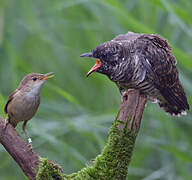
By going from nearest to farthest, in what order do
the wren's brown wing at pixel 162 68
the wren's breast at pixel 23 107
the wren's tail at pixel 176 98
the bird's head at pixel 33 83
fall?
the wren's breast at pixel 23 107, the bird's head at pixel 33 83, the wren's brown wing at pixel 162 68, the wren's tail at pixel 176 98

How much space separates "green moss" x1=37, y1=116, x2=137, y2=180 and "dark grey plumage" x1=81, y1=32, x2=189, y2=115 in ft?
1.87

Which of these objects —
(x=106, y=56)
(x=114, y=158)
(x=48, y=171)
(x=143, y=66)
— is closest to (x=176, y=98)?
(x=143, y=66)

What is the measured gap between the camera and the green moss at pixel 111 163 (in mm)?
3324

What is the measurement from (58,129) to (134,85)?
1765mm

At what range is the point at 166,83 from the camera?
431 centimetres

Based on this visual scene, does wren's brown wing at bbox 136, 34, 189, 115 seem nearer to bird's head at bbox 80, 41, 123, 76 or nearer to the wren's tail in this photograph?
the wren's tail

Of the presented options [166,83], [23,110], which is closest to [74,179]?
[23,110]

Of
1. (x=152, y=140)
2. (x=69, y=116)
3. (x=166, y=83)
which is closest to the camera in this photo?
(x=166, y=83)

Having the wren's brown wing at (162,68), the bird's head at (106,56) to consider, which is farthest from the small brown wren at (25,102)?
the wren's brown wing at (162,68)

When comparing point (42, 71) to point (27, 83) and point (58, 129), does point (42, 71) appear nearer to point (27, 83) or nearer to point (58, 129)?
point (58, 129)

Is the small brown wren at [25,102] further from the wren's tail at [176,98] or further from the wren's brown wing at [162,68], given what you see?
the wren's tail at [176,98]

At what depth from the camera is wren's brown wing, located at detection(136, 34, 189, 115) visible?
415 cm

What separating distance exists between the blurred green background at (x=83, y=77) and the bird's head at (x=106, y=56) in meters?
0.85

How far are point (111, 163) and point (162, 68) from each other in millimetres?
1175
